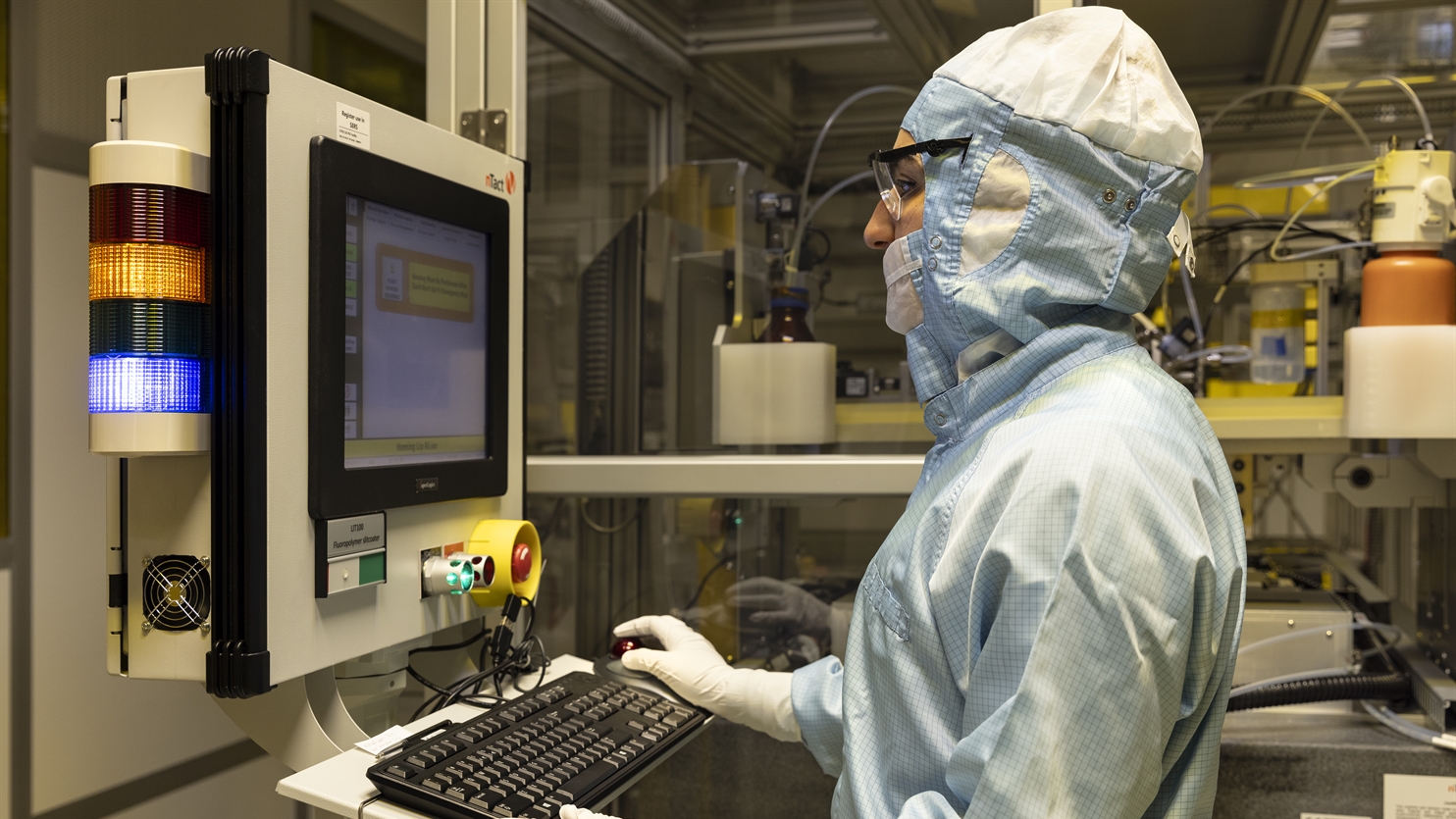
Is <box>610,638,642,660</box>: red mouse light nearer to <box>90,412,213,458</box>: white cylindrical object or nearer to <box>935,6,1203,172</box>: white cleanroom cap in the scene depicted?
<box>90,412,213,458</box>: white cylindrical object

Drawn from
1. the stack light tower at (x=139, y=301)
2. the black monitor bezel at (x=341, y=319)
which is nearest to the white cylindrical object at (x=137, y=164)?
the stack light tower at (x=139, y=301)

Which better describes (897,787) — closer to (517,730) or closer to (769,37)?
(517,730)

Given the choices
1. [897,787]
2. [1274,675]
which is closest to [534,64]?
[897,787]

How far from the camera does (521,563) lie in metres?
1.34

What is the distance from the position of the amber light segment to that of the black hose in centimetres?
144

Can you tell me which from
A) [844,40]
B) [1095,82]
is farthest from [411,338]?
[844,40]

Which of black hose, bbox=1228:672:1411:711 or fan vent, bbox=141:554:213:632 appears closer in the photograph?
fan vent, bbox=141:554:213:632

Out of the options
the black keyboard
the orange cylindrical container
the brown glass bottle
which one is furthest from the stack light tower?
the orange cylindrical container

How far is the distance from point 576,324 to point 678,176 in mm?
322

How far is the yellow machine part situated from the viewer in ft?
4.33

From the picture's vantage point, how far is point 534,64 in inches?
65.3

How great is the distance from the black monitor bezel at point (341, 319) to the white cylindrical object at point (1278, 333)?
133 centimetres

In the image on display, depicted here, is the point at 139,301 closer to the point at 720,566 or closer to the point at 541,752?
the point at 541,752

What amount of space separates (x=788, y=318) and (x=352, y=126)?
0.76 m
